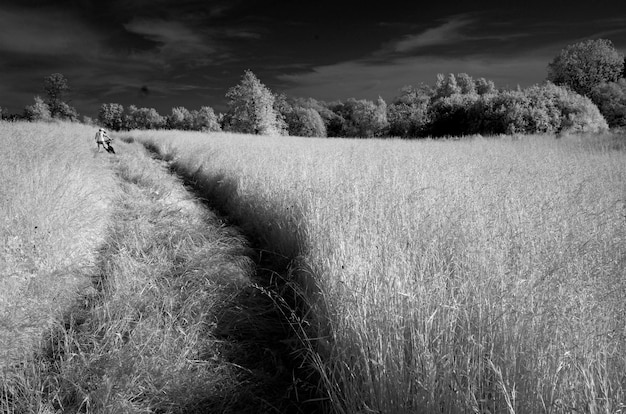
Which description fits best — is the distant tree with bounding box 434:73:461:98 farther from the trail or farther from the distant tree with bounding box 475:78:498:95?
the trail

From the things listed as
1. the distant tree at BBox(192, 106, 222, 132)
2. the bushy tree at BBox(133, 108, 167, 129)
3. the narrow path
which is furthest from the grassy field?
the bushy tree at BBox(133, 108, 167, 129)

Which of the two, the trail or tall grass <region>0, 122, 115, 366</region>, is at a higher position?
tall grass <region>0, 122, 115, 366</region>

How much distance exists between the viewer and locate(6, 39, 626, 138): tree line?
21.6 meters

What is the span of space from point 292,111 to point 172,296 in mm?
66916

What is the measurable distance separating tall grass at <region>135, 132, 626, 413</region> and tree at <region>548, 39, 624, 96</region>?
3917 cm

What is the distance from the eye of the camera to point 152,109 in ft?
366

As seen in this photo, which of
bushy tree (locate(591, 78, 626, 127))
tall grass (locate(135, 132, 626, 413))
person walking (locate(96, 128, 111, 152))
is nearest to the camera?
tall grass (locate(135, 132, 626, 413))

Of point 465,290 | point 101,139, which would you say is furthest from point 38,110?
point 465,290

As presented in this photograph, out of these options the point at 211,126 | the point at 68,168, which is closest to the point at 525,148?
the point at 68,168

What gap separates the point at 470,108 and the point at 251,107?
86.4 ft

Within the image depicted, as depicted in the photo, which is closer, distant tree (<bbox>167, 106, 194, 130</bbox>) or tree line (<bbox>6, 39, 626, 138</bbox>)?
tree line (<bbox>6, 39, 626, 138</bbox>)

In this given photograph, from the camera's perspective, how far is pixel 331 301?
2980 mm

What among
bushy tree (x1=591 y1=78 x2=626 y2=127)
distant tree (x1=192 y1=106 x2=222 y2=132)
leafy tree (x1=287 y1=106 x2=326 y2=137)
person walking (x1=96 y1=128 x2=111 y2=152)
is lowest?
person walking (x1=96 y1=128 x2=111 y2=152)

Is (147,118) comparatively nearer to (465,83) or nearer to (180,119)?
(180,119)
